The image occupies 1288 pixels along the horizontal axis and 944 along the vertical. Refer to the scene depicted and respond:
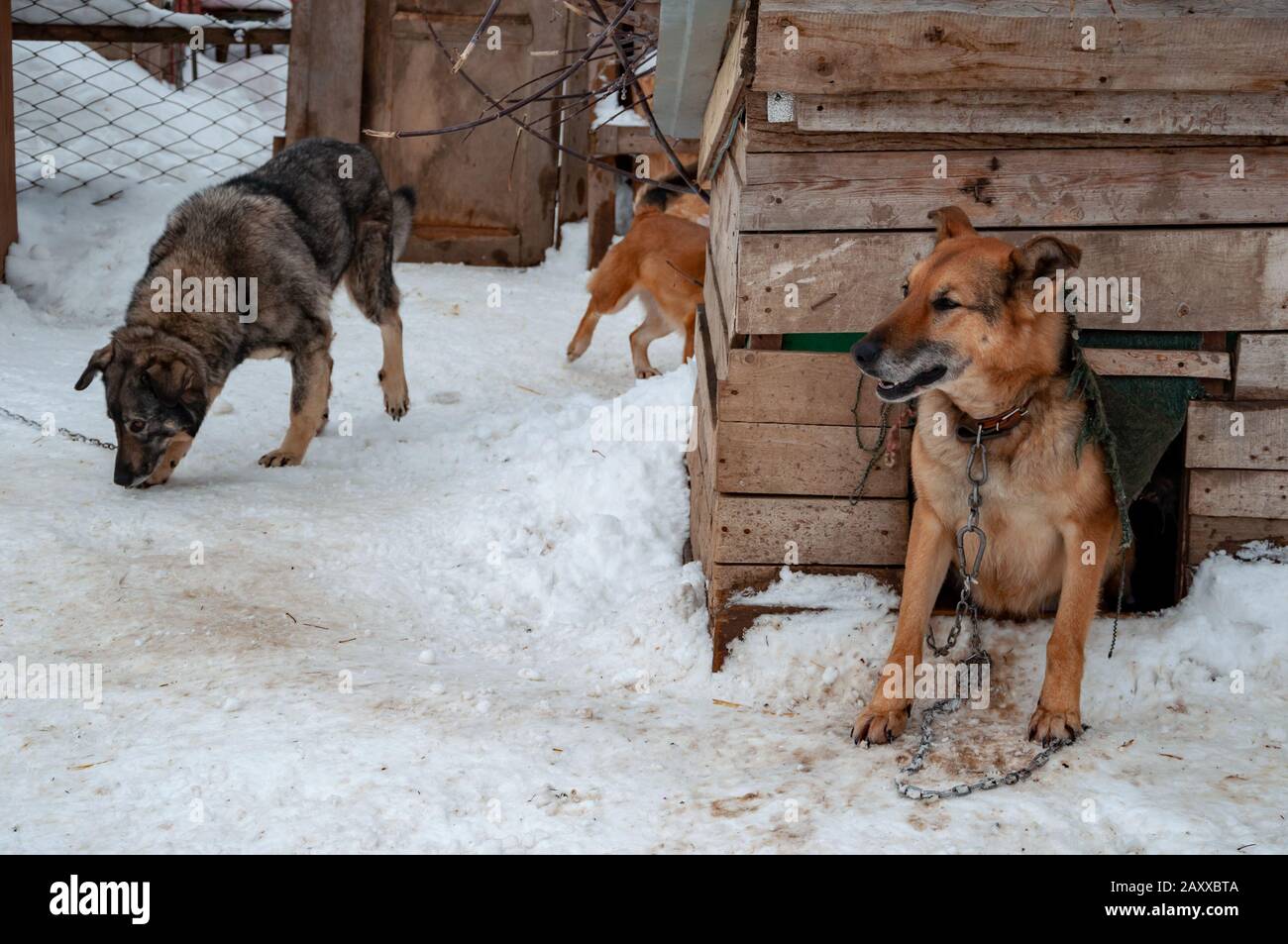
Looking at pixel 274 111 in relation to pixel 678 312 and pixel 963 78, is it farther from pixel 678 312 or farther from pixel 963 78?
pixel 963 78

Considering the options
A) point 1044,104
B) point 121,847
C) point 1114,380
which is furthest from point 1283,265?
point 121,847

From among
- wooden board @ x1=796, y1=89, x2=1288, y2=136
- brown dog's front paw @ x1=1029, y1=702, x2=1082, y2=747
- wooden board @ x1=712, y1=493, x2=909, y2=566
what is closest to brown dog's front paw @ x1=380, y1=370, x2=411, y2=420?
wooden board @ x1=712, y1=493, x2=909, y2=566

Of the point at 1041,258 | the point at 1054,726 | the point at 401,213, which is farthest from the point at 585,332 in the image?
the point at 1054,726

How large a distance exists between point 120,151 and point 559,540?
281 inches

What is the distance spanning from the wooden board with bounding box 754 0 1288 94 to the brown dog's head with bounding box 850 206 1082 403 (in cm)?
58

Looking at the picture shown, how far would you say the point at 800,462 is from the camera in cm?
410

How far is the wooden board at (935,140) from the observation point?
380 centimetres

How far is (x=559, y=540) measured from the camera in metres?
5.12

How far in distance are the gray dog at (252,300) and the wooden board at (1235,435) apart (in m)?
4.27

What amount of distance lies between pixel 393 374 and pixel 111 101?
18.7ft

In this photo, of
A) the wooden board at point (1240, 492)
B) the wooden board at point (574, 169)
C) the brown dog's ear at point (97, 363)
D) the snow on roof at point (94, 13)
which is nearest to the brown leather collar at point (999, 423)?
the wooden board at point (1240, 492)

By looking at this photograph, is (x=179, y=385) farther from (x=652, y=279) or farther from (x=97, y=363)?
(x=652, y=279)

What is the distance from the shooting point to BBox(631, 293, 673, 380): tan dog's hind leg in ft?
26.5
